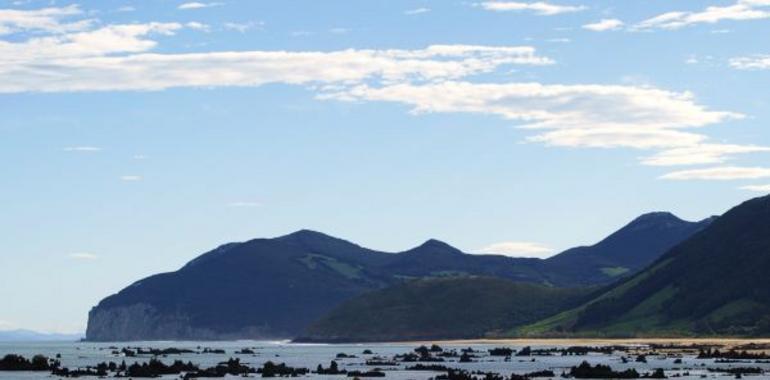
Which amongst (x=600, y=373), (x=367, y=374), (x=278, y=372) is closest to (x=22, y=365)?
(x=278, y=372)

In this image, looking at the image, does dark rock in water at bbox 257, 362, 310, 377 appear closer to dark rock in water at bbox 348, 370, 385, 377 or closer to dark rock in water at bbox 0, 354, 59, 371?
dark rock in water at bbox 348, 370, 385, 377

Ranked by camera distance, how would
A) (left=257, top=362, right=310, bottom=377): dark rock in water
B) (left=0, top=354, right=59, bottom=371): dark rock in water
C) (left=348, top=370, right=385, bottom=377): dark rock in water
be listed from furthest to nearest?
(left=0, top=354, right=59, bottom=371): dark rock in water < (left=257, top=362, right=310, bottom=377): dark rock in water < (left=348, top=370, right=385, bottom=377): dark rock in water

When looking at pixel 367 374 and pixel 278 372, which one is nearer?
pixel 367 374

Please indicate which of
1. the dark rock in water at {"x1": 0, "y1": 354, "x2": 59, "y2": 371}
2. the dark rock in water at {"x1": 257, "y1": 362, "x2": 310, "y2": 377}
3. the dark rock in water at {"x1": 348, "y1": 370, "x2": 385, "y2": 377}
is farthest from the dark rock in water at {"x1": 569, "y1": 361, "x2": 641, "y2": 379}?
the dark rock in water at {"x1": 0, "y1": 354, "x2": 59, "y2": 371}

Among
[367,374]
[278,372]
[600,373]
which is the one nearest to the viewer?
[600,373]

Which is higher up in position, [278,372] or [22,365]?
[22,365]

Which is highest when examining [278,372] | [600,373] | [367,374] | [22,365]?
[22,365]

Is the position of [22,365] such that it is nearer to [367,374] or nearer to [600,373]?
[367,374]

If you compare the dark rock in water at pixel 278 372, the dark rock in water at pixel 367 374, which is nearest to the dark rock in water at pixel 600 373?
the dark rock in water at pixel 367 374

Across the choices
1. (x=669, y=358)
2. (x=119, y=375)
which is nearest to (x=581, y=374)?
(x=119, y=375)

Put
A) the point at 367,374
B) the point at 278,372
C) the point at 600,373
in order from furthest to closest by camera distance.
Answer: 1. the point at 278,372
2. the point at 367,374
3. the point at 600,373

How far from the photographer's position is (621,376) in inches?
5212

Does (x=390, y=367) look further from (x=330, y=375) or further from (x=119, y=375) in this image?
(x=119, y=375)

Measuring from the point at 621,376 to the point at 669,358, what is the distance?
64.3 meters
